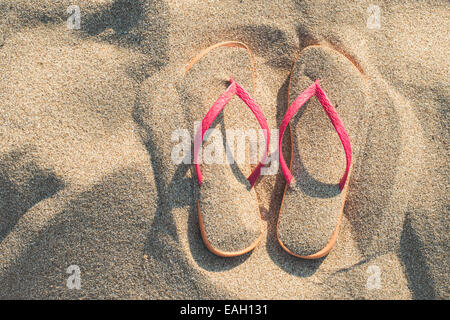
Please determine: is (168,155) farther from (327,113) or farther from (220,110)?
(327,113)

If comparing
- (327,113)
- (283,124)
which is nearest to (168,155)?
(283,124)

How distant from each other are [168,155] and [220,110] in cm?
26

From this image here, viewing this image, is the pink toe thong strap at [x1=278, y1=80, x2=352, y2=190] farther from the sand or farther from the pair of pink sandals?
the sand

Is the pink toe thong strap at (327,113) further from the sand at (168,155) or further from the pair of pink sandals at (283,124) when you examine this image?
the sand at (168,155)

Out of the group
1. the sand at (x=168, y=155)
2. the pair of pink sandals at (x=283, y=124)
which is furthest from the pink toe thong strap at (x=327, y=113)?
the sand at (x=168, y=155)

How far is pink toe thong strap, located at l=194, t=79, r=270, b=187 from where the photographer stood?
137 cm

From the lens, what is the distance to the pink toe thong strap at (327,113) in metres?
1.38

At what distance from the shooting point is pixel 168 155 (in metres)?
1.43

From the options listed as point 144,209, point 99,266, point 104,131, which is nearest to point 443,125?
point 144,209

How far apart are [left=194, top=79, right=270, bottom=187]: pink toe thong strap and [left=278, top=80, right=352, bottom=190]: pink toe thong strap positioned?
0.24 feet

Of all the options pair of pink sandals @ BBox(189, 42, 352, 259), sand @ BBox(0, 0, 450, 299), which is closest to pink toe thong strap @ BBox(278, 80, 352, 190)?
pair of pink sandals @ BBox(189, 42, 352, 259)

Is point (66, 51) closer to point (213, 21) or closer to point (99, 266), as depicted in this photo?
point (213, 21)

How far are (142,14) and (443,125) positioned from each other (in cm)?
128

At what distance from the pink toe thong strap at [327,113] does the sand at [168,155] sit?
0.11m
